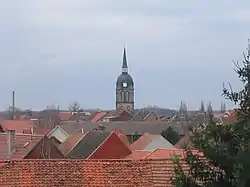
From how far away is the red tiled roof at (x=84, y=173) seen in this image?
61.4ft

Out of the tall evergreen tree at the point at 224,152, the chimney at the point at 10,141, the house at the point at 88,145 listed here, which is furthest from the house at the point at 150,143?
the tall evergreen tree at the point at 224,152

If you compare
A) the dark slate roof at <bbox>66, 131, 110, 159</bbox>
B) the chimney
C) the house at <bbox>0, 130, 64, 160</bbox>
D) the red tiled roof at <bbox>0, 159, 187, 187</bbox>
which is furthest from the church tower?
the red tiled roof at <bbox>0, 159, 187, 187</bbox>

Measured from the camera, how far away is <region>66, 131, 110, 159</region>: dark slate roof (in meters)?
40.4

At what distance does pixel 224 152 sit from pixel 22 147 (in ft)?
81.6

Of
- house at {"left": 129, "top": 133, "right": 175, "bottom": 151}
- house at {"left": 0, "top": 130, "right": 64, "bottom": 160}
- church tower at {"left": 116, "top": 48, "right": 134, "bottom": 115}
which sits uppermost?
church tower at {"left": 116, "top": 48, "right": 134, "bottom": 115}

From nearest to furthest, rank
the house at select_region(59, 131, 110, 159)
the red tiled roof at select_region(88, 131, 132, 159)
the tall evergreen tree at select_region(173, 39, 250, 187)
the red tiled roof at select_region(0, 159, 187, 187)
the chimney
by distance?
1. the tall evergreen tree at select_region(173, 39, 250, 187)
2. the red tiled roof at select_region(0, 159, 187, 187)
3. the chimney
4. the red tiled roof at select_region(88, 131, 132, 159)
5. the house at select_region(59, 131, 110, 159)

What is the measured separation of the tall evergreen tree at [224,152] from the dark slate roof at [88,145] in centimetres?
3118

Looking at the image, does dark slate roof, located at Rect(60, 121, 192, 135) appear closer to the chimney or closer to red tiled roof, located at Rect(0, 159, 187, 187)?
the chimney

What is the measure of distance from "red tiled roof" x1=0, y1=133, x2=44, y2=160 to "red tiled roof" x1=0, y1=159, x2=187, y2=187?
1114 cm

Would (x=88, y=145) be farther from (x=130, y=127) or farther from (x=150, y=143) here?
(x=130, y=127)

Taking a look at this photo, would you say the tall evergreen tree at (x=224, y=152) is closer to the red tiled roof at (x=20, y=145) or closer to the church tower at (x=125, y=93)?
the red tiled roof at (x=20, y=145)

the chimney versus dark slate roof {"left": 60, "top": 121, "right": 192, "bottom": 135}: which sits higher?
the chimney

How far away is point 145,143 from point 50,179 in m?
34.4

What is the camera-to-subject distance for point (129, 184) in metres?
18.7
